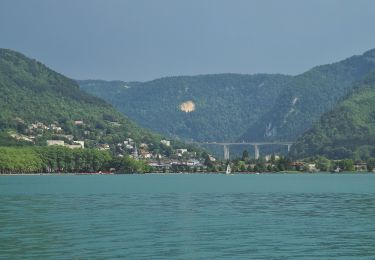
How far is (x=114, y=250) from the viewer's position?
180ft

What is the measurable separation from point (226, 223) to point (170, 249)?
685 inches

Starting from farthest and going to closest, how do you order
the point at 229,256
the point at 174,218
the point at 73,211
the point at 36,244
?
the point at 73,211 → the point at 174,218 → the point at 36,244 → the point at 229,256

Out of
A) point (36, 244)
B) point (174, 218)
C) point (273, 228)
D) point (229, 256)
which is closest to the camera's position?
point (229, 256)

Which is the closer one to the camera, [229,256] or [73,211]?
[229,256]

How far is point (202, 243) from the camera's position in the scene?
193 ft

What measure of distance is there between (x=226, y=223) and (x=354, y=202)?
33.9 meters

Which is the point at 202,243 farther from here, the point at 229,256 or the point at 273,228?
the point at 273,228

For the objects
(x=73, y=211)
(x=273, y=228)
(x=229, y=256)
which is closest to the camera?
(x=229, y=256)

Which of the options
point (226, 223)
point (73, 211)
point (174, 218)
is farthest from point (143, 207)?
point (226, 223)

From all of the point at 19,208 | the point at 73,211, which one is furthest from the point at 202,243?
the point at 19,208

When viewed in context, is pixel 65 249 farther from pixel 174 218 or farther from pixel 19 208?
pixel 19 208

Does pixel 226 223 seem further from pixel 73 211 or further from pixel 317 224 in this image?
pixel 73 211

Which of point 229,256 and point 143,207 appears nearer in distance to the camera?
point 229,256

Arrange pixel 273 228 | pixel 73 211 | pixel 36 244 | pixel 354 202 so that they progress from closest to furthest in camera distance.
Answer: pixel 36 244 < pixel 273 228 < pixel 73 211 < pixel 354 202
